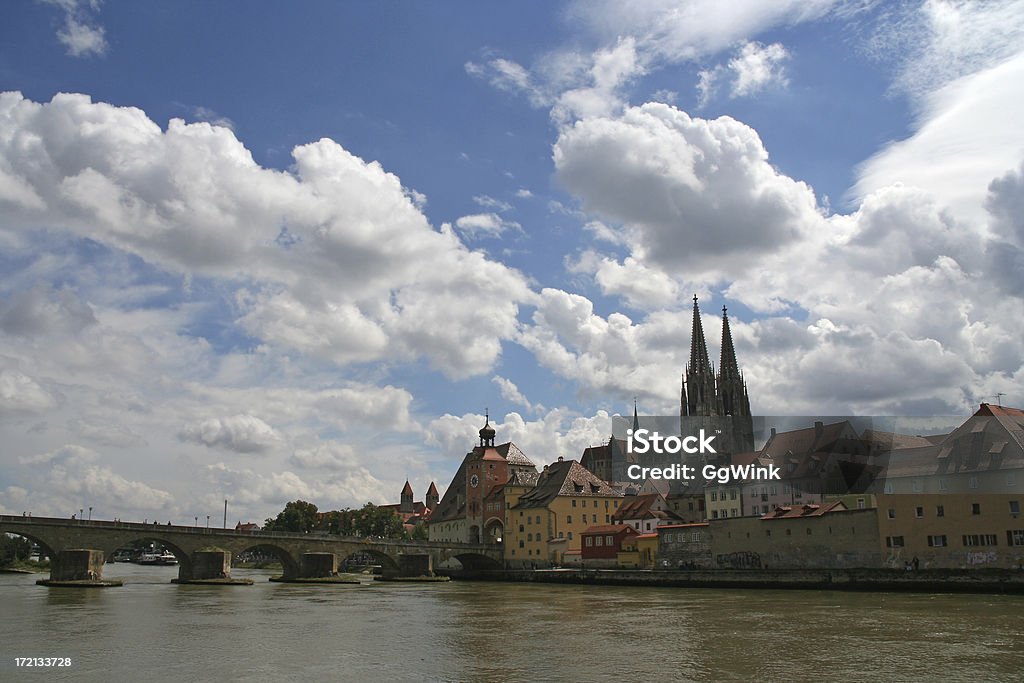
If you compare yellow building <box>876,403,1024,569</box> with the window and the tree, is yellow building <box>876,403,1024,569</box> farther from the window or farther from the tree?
the tree

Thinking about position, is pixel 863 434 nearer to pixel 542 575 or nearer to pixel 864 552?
pixel 864 552

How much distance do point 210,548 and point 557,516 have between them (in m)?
37.3

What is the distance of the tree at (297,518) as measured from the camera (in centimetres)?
13312

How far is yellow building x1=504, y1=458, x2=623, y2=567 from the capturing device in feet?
319

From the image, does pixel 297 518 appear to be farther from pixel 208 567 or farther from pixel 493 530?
pixel 208 567

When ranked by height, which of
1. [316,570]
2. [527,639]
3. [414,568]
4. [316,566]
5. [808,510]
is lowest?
[414,568]

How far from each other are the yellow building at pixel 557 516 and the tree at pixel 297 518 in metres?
42.1

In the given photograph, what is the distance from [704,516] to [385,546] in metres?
35.7

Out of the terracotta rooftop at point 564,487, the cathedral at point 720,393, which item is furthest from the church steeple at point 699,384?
the terracotta rooftop at point 564,487

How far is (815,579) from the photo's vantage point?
61906mm

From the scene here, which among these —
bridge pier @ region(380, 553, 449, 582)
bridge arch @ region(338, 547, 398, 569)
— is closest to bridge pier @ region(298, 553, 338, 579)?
bridge arch @ region(338, 547, 398, 569)

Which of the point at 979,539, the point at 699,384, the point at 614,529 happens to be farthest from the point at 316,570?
the point at 699,384

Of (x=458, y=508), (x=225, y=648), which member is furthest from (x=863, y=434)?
(x=225, y=648)

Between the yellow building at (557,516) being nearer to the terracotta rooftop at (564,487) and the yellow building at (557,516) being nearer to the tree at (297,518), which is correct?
the terracotta rooftop at (564,487)
